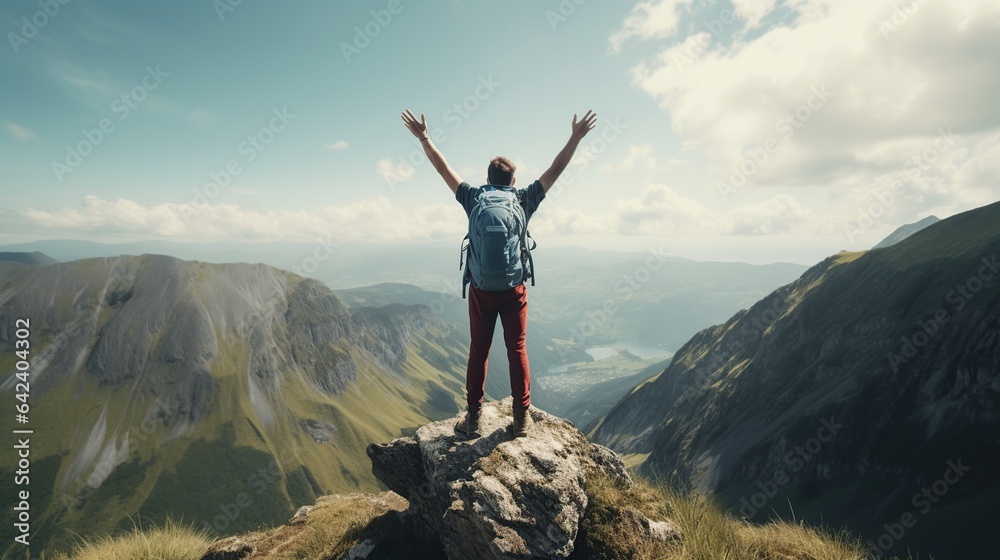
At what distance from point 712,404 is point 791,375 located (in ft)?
110

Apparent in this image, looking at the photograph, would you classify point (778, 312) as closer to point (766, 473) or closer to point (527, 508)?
point (766, 473)

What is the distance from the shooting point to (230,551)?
30.6 feet

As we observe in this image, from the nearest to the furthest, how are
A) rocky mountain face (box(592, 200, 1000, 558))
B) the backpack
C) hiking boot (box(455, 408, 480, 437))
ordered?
the backpack, hiking boot (box(455, 408, 480, 437)), rocky mountain face (box(592, 200, 1000, 558))

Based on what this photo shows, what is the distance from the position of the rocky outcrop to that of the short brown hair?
5174 millimetres

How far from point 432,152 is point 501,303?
3.52 m

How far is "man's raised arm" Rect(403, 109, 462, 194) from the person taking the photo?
8328mm

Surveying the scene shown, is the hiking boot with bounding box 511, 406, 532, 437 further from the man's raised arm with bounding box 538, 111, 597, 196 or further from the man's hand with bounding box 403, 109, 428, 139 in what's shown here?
the man's hand with bounding box 403, 109, 428, 139

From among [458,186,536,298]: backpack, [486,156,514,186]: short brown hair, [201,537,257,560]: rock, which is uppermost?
[486,156,514,186]: short brown hair

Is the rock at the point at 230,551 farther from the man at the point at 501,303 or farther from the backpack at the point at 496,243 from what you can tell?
the backpack at the point at 496,243

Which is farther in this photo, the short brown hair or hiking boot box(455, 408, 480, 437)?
hiking boot box(455, 408, 480, 437)

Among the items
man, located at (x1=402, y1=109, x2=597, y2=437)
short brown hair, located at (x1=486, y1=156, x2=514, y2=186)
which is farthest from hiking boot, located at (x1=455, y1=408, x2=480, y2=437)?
short brown hair, located at (x1=486, y1=156, x2=514, y2=186)

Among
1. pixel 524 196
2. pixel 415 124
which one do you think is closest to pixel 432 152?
pixel 415 124

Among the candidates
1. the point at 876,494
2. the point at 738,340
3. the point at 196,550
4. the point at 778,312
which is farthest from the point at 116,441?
the point at 778,312

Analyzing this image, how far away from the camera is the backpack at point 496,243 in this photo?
7242 mm
